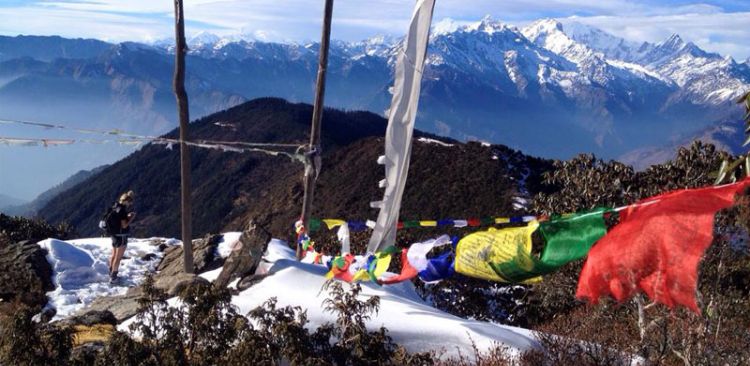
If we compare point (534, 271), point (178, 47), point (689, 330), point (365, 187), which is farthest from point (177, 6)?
point (365, 187)

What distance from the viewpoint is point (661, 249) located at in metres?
4.54

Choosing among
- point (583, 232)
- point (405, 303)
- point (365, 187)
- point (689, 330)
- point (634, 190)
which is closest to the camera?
point (583, 232)

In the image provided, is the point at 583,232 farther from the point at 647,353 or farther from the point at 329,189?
the point at 329,189

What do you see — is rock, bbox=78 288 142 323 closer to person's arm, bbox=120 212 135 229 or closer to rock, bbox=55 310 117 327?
rock, bbox=55 310 117 327

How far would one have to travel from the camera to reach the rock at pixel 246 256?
425 inches

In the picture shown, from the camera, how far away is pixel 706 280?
10.8 m

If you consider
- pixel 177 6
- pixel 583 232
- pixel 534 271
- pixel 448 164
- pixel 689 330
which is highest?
pixel 177 6

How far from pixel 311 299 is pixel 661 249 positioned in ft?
18.7

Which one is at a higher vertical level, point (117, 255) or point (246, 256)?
point (246, 256)

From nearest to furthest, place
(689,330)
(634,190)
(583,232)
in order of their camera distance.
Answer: (583,232) < (689,330) < (634,190)

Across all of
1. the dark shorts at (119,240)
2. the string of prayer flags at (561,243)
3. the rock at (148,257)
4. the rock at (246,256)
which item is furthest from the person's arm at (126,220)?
the string of prayer flags at (561,243)

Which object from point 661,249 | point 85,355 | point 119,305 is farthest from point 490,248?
point 119,305

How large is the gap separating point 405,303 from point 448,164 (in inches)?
1842

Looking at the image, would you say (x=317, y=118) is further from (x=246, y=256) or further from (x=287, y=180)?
(x=287, y=180)
